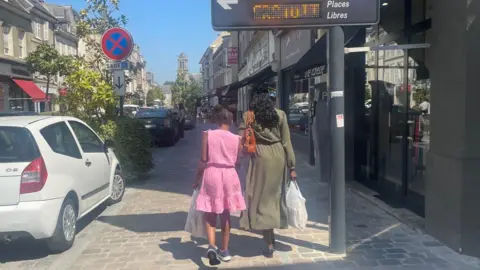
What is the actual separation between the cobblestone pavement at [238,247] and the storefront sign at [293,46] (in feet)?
20.2

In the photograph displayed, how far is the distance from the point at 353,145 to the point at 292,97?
20.4ft

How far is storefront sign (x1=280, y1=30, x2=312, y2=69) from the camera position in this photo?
12.4 meters

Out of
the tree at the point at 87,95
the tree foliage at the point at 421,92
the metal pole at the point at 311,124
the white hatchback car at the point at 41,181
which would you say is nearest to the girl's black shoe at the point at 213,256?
the white hatchback car at the point at 41,181

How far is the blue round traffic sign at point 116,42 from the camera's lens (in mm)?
8727

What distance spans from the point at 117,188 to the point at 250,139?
13.0ft

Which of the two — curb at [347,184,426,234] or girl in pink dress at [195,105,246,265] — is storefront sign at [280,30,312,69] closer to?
curb at [347,184,426,234]

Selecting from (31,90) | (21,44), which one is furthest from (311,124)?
(21,44)

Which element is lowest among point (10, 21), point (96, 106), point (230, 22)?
point (96, 106)

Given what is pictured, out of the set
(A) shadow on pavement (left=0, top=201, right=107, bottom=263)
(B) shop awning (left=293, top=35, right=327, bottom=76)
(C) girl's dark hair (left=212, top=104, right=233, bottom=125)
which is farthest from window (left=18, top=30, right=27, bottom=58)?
(C) girl's dark hair (left=212, top=104, right=233, bottom=125)

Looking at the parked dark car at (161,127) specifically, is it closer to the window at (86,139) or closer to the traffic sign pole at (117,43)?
the traffic sign pole at (117,43)

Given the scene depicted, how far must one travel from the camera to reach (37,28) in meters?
34.8

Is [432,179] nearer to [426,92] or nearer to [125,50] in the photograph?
[426,92]

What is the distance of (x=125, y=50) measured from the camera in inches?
349

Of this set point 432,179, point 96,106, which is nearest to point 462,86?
point 432,179
